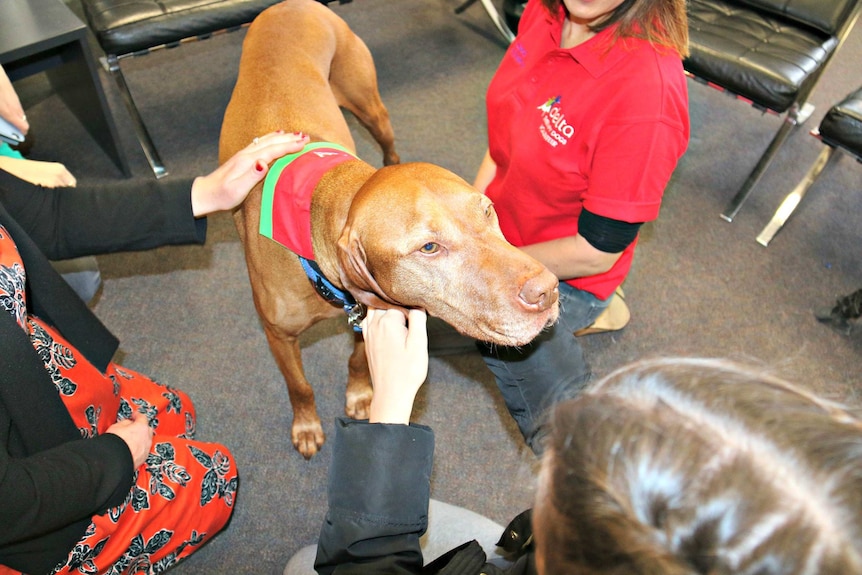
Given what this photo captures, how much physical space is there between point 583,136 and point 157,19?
2.45 m

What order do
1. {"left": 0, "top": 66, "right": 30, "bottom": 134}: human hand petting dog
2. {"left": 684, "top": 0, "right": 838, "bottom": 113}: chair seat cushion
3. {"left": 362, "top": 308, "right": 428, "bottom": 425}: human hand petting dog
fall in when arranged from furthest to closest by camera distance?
{"left": 684, "top": 0, "right": 838, "bottom": 113}: chair seat cushion, {"left": 0, "top": 66, "right": 30, "bottom": 134}: human hand petting dog, {"left": 362, "top": 308, "right": 428, "bottom": 425}: human hand petting dog

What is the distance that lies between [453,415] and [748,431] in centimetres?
185

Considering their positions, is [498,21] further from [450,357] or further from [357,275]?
[357,275]

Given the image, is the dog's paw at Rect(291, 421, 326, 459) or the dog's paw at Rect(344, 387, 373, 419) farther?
the dog's paw at Rect(344, 387, 373, 419)

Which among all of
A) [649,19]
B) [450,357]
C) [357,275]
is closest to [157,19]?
[450,357]

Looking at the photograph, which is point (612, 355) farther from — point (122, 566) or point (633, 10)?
point (122, 566)

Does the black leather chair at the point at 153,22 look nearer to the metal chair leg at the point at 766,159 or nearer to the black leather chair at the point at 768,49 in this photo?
the black leather chair at the point at 768,49

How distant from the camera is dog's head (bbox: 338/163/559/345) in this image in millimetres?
1344

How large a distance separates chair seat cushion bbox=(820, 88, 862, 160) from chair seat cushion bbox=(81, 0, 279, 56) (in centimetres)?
278

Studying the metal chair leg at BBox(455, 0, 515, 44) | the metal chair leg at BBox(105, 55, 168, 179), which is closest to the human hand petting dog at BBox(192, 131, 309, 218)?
the metal chair leg at BBox(105, 55, 168, 179)

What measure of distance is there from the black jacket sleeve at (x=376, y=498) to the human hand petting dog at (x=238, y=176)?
Answer: 2.91 ft

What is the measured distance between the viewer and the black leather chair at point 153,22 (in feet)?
9.94

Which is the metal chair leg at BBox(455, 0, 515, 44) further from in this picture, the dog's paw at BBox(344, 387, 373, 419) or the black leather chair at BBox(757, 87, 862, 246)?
the dog's paw at BBox(344, 387, 373, 419)

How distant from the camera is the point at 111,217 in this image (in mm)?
1809
